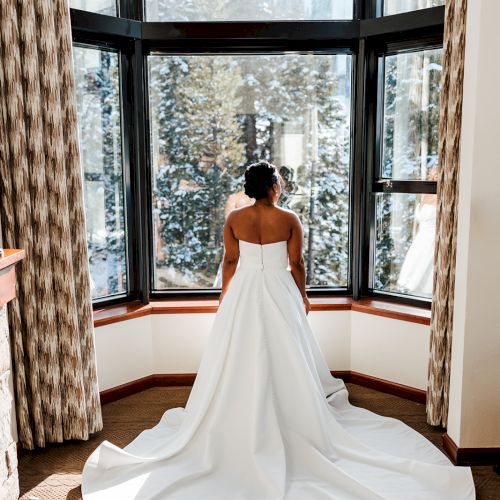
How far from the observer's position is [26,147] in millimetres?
2961

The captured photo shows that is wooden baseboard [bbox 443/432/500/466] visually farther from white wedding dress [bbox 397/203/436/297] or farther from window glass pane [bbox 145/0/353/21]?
window glass pane [bbox 145/0/353/21]

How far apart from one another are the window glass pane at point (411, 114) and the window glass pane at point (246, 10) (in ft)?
1.53

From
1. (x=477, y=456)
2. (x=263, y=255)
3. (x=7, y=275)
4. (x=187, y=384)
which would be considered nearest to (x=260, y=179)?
(x=263, y=255)

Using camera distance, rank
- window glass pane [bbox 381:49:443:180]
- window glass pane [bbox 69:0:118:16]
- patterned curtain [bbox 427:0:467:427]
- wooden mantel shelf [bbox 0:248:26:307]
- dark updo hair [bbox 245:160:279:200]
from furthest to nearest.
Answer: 1. window glass pane [bbox 381:49:443:180]
2. window glass pane [bbox 69:0:118:16]
3. dark updo hair [bbox 245:160:279:200]
4. patterned curtain [bbox 427:0:467:427]
5. wooden mantel shelf [bbox 0:248:26:307]

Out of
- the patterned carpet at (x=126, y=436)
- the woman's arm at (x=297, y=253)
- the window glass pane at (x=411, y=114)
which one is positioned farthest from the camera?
the window glass pane at (x=411, y=114)

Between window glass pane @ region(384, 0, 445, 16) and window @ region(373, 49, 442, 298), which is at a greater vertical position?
window glass pane @ region(384, 0, 445, 16)

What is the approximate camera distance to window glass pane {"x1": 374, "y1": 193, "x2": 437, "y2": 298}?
12.3 ft

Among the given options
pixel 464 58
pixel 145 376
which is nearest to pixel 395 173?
pixel 464 58

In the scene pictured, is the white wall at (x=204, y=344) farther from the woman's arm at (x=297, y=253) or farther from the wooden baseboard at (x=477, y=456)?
the wooden baseboard at (x=477, y=456)

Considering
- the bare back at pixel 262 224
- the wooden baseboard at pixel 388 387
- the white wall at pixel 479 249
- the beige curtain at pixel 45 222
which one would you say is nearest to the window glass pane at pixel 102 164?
the beige curtain at pixel 45 222

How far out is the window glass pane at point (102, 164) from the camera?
3.65 metres

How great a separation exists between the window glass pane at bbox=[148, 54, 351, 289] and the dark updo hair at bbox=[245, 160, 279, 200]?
2.70 ft

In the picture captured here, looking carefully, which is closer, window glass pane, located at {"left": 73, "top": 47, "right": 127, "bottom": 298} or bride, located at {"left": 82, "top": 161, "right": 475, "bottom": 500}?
bride, located at {"left": 82, "top": 161, "right": 475, "bottom": 500}

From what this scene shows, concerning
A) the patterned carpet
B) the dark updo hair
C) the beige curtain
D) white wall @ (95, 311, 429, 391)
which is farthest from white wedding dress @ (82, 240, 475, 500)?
white wall @ (95, 311, 429, 391)
